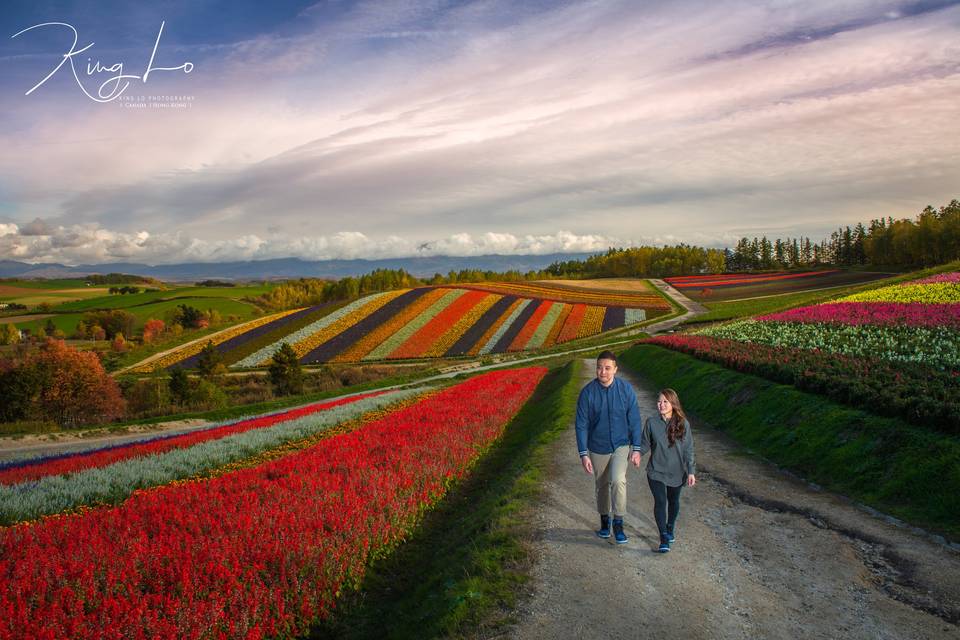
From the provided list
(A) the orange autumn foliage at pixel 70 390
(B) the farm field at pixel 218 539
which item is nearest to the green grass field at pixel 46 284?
(A) the orange autumn foliage at pixel 70 390

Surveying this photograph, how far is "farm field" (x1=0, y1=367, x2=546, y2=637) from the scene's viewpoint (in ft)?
19.6

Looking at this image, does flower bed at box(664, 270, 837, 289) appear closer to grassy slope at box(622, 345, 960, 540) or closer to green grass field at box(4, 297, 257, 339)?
green grass field at box(4, 297, 257, 339)

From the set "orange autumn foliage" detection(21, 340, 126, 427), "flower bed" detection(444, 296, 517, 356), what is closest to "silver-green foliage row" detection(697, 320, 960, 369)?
"flower bed" detection(444, 296, 517, 356)

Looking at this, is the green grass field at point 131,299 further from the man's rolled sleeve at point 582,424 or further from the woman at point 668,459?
the woman at point 668,459

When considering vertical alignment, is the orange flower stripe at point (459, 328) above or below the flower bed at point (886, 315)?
below

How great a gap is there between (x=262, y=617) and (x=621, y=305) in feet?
239

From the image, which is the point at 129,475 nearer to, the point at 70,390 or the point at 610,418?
the point at 610,418

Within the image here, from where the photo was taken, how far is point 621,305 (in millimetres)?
75500

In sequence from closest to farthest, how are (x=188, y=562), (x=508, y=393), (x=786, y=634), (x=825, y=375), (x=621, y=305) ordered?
1. (x=786, y=634)
2. (x=188, y=562)
3. (x=825, y=375)
4. (x=508, y=393)
5. (x=621, y=305)

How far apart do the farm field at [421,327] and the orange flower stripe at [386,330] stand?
0.11 metres

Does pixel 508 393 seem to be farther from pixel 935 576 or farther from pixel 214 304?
pixel 214 304

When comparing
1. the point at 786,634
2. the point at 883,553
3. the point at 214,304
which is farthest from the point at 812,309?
the point at 214,304

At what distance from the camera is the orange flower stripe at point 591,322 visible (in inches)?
2426

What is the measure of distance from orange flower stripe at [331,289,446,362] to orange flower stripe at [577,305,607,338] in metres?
21.3
